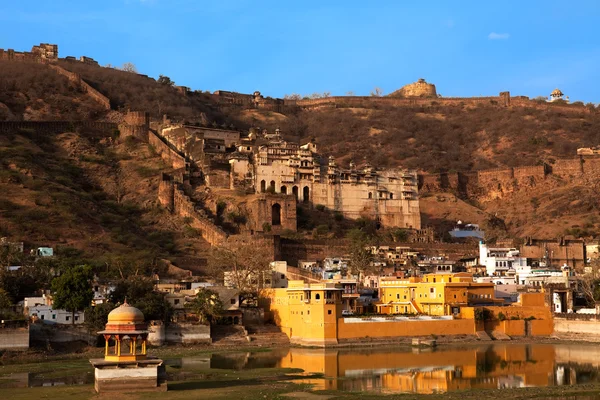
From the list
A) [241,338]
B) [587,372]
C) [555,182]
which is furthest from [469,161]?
[587,372]

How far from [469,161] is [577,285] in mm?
45573

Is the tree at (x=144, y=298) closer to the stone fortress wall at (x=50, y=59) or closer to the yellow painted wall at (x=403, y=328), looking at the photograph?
the yellow painted wall at (x=403, y=328)

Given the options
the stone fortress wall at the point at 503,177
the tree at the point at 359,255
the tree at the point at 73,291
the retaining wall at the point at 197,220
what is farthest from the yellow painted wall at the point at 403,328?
the stone fortress wall at the point at 503,177

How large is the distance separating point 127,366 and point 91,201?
119 ft

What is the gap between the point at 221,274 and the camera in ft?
198

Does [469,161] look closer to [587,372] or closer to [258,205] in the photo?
[258,205]

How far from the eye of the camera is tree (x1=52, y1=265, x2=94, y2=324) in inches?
1901

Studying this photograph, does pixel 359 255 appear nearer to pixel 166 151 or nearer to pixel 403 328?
pixel 403 328

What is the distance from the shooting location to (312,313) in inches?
1956

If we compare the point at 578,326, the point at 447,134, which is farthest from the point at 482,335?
the point at 447,134

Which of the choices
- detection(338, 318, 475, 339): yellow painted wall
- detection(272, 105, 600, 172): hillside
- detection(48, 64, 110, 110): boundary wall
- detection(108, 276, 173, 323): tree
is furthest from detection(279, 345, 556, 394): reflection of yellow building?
detection(272, 105, 600, 172): hillside

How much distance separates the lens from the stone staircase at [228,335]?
163 feet

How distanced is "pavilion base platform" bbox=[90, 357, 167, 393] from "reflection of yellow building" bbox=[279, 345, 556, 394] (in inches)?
218

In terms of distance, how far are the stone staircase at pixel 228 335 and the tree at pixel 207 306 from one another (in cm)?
55
